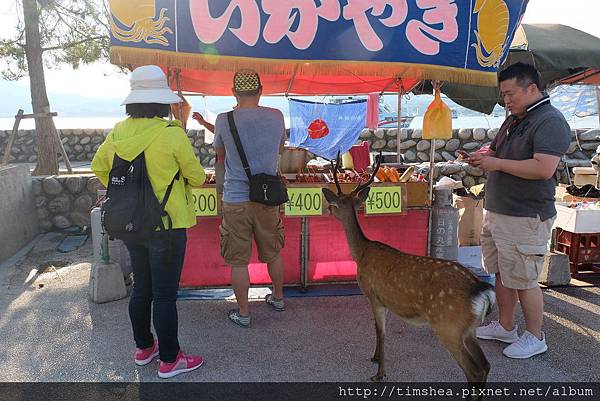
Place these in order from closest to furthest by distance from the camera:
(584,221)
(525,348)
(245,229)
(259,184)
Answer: (525,348) < (259,184) < (245,229) < (584,221)

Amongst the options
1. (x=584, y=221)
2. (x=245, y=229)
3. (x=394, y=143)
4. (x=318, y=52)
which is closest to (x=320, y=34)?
(x=318, y=52)

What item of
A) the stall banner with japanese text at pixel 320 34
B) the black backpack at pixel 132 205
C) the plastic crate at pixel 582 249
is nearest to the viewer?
the black backpack at pixel 132 205

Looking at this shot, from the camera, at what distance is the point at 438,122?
Answer: 15.1ft

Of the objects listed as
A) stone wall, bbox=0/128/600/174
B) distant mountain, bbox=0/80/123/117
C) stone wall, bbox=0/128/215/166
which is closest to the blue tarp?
stone wall, bbox=0/128/600/174

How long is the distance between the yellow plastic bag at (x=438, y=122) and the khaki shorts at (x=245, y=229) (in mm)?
1870

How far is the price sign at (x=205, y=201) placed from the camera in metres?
4.41

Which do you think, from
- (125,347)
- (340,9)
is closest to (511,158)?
(340,9)

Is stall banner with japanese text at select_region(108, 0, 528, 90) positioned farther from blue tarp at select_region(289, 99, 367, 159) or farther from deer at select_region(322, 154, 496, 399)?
blue tarp at select_region(289, 99, 367, 159)

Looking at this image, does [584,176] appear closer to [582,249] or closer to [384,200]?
[582,249]

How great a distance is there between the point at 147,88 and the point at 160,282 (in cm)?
125

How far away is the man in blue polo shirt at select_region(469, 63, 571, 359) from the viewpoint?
3.05 m

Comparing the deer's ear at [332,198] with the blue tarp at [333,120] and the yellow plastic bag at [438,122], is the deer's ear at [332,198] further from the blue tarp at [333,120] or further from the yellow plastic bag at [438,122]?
the blue tarp at [333,120]

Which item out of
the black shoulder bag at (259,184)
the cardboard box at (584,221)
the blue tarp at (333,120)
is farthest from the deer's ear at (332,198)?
the blue tarp at (333,120)

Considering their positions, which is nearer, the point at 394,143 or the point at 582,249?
the point at 582,249
